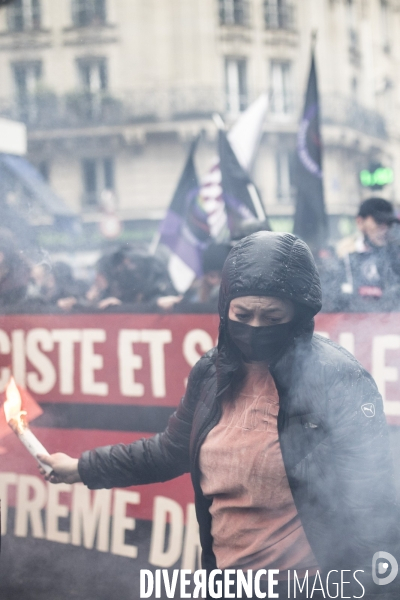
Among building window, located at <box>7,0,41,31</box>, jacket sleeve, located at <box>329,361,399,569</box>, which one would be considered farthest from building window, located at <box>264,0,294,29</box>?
jacket sleeve, located at <box>329,361,399,569</box>

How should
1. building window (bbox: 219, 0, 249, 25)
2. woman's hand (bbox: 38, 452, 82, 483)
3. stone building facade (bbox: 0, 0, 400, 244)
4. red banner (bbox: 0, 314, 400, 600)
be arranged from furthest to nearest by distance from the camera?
building window (bbox: 219, 0, 249, 25)
stone building facade (bbox: 0, 0, 400, 244)
red banner (bbox: 0, 314, 400, 600)
woman's hand (bbox: 38, 452, 82, 483)

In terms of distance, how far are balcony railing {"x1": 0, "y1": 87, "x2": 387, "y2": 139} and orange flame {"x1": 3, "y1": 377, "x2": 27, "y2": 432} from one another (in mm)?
Result: 19740

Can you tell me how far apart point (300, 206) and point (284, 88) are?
1735cm

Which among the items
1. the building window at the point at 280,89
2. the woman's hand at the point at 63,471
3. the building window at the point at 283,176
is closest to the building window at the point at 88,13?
the building window at the point at 280,89

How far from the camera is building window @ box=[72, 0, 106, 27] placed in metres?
21.4

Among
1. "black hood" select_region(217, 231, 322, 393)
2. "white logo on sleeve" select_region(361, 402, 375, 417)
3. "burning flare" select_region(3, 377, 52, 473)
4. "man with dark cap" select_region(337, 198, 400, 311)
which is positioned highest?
"black hood" select_region(217, 231, 322, 393)

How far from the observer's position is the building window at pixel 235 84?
21438 mm

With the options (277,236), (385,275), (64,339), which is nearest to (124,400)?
(64,339)

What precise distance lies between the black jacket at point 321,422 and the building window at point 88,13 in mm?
21194

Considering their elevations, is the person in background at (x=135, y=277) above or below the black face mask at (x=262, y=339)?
below

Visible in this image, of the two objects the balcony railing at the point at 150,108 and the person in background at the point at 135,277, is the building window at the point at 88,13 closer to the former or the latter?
the balcony railing at the point at 150,108

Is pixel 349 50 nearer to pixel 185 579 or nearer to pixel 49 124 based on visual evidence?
pixel 49 124

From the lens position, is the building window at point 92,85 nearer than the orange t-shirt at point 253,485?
No

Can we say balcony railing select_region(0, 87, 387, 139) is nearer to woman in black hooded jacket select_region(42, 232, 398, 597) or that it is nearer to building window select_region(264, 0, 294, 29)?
building window select_region(264, 0, 294, 29)
